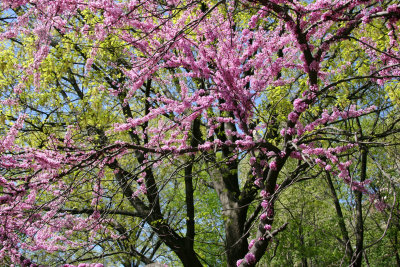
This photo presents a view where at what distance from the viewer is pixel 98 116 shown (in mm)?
7652

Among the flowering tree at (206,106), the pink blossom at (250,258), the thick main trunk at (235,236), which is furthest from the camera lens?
the thick main trunk at (235,236)

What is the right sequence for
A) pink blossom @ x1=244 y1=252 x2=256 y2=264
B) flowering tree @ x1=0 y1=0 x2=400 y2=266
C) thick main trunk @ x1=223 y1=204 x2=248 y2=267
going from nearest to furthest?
flowering tree @ x1=0 y1=0 x2=400 y2=266 < pink blossom @ x1=244 y1=252 x2=256 y2=264 < thick main trunk @ x1=223 y1=204 x2=248 y2=267

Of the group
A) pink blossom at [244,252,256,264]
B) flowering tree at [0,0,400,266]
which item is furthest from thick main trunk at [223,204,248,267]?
pink blossom at [244,252,256,264]

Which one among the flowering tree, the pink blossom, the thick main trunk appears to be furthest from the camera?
the thick main trunk

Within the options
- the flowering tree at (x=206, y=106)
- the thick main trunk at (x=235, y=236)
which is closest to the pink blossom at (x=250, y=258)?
the flowering tree at (x=206, y=106)

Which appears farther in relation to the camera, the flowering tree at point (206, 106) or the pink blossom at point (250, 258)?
the pink blossom at point (250, 258)

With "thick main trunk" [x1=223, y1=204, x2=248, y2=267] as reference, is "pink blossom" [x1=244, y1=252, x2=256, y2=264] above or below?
below

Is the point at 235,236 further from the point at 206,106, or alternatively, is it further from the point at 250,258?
the point at 206,106

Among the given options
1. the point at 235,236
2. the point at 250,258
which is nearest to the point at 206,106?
the point at 250,258

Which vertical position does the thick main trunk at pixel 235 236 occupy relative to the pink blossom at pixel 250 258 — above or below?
above

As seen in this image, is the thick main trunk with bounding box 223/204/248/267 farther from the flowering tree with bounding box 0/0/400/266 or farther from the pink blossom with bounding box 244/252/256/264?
the pink blossom with bounding box 244/252/256/264

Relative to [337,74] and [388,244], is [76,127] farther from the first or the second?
[388,244]

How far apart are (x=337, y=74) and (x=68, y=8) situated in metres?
5.63

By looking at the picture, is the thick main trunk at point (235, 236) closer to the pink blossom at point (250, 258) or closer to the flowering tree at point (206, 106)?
the flowering tree at point (206, 106)
